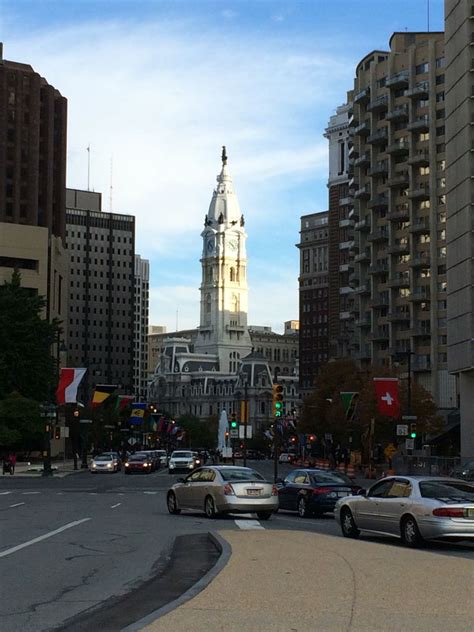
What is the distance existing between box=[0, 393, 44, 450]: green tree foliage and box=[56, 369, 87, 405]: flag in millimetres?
17374

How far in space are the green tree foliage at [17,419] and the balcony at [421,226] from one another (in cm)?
4549

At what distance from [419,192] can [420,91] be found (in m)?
10.5

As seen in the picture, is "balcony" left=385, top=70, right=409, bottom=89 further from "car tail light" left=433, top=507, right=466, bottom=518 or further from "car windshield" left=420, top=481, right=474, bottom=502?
"car tail light" left=433, top=507, right=466, bottom=518

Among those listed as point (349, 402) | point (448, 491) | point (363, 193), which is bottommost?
point (448, 491)

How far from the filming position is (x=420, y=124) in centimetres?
11550

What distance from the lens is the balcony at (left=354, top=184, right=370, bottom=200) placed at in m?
127

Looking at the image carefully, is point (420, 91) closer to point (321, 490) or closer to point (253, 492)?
point (321, 490)

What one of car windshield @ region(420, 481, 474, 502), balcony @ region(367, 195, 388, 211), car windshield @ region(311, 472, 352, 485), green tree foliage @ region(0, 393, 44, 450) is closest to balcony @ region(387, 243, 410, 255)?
balcony @ region(367, 195, 388, 211)

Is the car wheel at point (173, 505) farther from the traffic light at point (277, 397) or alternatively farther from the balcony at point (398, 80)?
the balcony at point (398, 80)

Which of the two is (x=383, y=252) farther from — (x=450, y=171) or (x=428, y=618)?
(x=428, y=618)

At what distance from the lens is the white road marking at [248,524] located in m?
26.1

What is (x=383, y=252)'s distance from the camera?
124 m

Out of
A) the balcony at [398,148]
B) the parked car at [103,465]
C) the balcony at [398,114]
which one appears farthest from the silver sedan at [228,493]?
the balcony at [398,114]

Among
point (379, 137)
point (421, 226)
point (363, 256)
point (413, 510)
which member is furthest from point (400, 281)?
point (413, 510)
